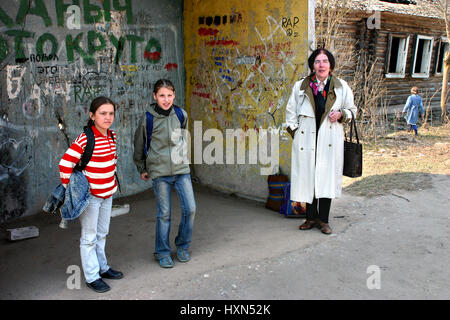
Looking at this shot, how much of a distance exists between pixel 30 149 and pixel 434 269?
4.56 meters

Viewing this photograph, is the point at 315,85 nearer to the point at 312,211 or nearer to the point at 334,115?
the point at 334,115

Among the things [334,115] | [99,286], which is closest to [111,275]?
[99,286]

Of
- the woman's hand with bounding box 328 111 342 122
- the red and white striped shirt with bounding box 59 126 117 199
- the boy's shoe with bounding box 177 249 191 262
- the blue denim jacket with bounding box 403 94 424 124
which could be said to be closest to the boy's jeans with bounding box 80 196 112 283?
the red and white striped shirt with bounding box 59 126 117 199

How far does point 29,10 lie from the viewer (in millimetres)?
4832

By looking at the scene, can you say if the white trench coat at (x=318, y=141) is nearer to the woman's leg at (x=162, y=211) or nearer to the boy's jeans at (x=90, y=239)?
the woman's leg at (x=162, y=211)

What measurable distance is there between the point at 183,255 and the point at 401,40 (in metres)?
16.0

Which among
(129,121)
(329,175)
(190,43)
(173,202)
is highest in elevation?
(190,43)

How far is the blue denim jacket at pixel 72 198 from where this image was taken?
10.7ft

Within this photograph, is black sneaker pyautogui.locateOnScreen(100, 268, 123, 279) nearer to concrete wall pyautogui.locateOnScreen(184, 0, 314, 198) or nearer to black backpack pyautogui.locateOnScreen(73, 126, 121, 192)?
black backpack pyautogui.locateOnScreen(73, 126, 121, 192)

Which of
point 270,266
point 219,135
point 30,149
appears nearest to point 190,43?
point 219,135

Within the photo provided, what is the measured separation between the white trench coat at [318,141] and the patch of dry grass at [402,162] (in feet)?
6.21

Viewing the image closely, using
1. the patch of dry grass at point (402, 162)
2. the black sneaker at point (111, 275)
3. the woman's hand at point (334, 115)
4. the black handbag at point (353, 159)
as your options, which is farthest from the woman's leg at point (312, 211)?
the black sneaker at point (111, 275)

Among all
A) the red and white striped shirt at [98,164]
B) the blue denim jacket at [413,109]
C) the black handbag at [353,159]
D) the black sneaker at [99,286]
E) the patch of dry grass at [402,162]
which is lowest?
the patch of dry grass at [402,162]
